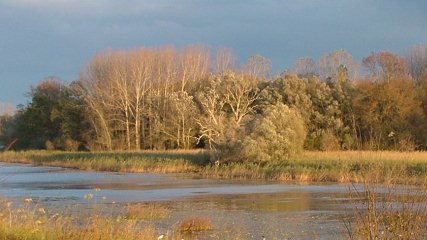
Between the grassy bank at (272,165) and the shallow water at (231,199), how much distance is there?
2.55m

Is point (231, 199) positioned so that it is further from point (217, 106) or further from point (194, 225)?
point (217, 106)

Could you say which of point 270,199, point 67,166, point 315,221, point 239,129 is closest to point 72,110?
point 67,166

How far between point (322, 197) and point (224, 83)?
136ft

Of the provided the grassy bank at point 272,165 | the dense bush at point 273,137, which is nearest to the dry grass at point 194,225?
the grassy bank at point 272,165

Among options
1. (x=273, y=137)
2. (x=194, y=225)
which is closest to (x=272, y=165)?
(x=273, y=137)

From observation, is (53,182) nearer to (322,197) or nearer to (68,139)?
(322,197)

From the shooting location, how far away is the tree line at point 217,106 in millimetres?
51656

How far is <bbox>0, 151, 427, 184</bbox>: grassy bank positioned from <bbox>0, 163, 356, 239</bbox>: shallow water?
8.38ft

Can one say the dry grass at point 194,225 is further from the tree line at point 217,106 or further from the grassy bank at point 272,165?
the tree line at point 217,106

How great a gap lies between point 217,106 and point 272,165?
965 inches

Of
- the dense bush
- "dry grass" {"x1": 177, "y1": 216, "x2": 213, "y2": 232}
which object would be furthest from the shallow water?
the dense bush

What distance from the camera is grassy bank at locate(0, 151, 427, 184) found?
3806cm

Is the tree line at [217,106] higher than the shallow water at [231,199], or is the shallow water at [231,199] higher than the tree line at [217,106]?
the tree line at [217,106]

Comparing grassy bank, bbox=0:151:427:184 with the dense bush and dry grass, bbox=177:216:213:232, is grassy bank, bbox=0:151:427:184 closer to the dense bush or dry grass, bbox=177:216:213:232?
the dense bush
